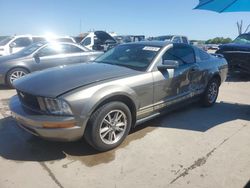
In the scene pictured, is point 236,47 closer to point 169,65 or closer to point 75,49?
point 75,49

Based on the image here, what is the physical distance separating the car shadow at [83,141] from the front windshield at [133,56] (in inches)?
42.8

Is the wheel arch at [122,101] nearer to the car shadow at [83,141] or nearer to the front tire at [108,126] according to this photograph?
the front tire at [108,126]

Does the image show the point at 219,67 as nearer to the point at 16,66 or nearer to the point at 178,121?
the point at 178,121

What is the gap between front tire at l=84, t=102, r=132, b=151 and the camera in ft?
11.2

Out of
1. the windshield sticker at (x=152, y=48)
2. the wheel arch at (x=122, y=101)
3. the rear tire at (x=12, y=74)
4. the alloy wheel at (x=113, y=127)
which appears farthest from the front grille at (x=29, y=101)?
the rear tire at (x=12, y=74)

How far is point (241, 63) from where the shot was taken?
27.9 ft

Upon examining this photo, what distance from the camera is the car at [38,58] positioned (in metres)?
7.54

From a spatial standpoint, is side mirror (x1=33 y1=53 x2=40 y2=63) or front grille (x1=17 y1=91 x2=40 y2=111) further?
side mirror (x1=33 y1=53 x2=40 y2=63)

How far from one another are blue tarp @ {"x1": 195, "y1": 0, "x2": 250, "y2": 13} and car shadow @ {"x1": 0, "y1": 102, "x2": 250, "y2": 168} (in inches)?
81.4

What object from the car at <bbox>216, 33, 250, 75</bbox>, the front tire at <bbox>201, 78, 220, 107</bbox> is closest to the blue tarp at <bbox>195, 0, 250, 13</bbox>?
the front tire at <bbox>201, 78, 220, 107</bbox>

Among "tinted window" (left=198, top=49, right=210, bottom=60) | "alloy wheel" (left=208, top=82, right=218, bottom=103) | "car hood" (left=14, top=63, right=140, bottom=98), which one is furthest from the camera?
"alloy wheel" (left=208, top=82, right=218, bottom=103)

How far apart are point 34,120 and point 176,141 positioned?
6.85 ft

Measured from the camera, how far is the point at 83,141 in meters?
3.99

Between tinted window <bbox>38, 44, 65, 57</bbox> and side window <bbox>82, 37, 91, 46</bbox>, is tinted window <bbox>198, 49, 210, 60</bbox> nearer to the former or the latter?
tinted window <bbox>38, 44, 65, 57</bbox>
